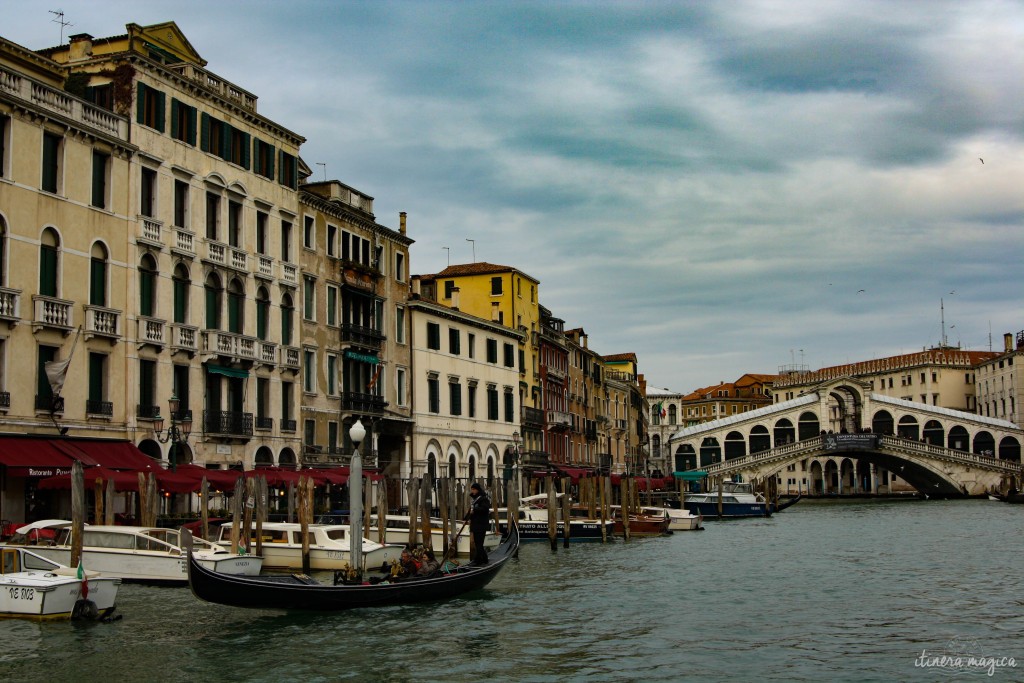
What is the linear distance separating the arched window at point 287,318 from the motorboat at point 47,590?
16.7 metres

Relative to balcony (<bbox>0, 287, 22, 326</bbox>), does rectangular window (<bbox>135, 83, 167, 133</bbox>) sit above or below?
above

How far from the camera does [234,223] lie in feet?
103

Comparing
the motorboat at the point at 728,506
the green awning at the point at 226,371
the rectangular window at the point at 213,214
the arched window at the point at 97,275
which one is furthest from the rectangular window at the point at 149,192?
the motorboat at the point at 728,506

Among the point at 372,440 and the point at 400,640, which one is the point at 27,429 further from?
the point at 372,440

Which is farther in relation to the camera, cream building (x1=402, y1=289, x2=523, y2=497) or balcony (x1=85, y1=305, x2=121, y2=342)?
cream building (x1=402, y1=289, x2=523, y2=497)

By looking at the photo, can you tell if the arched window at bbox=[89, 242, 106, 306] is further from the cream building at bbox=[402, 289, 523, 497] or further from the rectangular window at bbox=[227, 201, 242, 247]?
the cream building at bbox=[402, 289, 523, 497]

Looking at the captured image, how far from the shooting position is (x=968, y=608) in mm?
19047

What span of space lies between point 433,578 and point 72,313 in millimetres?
10835

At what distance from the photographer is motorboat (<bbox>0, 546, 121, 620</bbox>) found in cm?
1569

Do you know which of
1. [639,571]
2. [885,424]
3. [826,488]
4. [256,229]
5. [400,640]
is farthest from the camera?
[826,488]

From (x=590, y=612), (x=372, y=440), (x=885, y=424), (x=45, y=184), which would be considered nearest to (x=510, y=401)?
(x=372, y=440)

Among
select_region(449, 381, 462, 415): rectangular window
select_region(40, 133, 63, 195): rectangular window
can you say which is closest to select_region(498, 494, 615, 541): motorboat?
select_region(449, 381, 462, 415): rectangular window

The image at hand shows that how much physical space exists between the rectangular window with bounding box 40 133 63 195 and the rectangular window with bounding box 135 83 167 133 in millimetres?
2685

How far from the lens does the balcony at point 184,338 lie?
91.8ft
